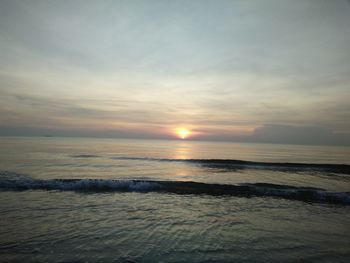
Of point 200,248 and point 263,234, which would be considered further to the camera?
point 263,234

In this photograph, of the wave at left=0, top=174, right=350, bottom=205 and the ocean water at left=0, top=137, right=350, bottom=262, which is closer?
the ocean water at left=0, top=137, right=350, bottom=262

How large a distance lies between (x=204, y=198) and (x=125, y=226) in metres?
7.13

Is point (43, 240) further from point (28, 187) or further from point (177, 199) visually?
point (28, 187)

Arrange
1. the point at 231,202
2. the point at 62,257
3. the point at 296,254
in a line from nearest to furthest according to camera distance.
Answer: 1. the point at 62,257
2. the point at 296,254
3. the point at 231,202

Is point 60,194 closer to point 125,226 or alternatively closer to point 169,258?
point 125,226

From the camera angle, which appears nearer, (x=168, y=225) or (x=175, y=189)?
(x=168, y=225)

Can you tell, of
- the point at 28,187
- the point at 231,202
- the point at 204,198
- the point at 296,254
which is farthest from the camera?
the point at 28,187

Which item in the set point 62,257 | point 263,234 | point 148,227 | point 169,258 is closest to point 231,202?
point 263,234

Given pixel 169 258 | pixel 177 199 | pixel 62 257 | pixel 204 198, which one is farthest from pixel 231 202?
pixel 62 257

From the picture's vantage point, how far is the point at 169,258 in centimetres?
674

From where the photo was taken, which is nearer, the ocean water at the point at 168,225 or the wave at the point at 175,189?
the ocean water at the point at 168,225

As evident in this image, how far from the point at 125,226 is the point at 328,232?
845 cm

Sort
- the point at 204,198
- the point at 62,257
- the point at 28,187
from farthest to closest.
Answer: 1. the point at 28,187
2. the point at 204,198
3. the point at 62,257

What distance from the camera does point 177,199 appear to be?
48.0 ft
